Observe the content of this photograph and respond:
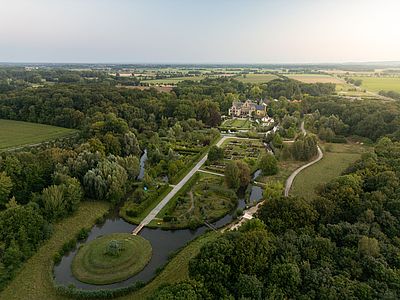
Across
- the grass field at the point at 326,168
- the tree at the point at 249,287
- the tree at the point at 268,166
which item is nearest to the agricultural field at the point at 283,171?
the tree at the point at 268,166

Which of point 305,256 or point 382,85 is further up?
point 382,85

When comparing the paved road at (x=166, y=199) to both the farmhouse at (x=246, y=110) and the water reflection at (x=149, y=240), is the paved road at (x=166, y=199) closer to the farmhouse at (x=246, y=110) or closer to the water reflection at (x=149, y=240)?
the water reflection at (x=149, y=240)

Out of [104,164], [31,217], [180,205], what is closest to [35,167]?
[104,164]

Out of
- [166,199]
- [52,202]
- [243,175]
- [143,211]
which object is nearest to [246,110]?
[243,175]

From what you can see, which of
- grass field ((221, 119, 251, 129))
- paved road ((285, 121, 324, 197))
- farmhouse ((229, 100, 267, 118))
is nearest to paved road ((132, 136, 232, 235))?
paved road ((285, 121, 324, 197))

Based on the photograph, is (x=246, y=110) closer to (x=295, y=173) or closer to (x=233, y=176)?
(x=295, y=173)
